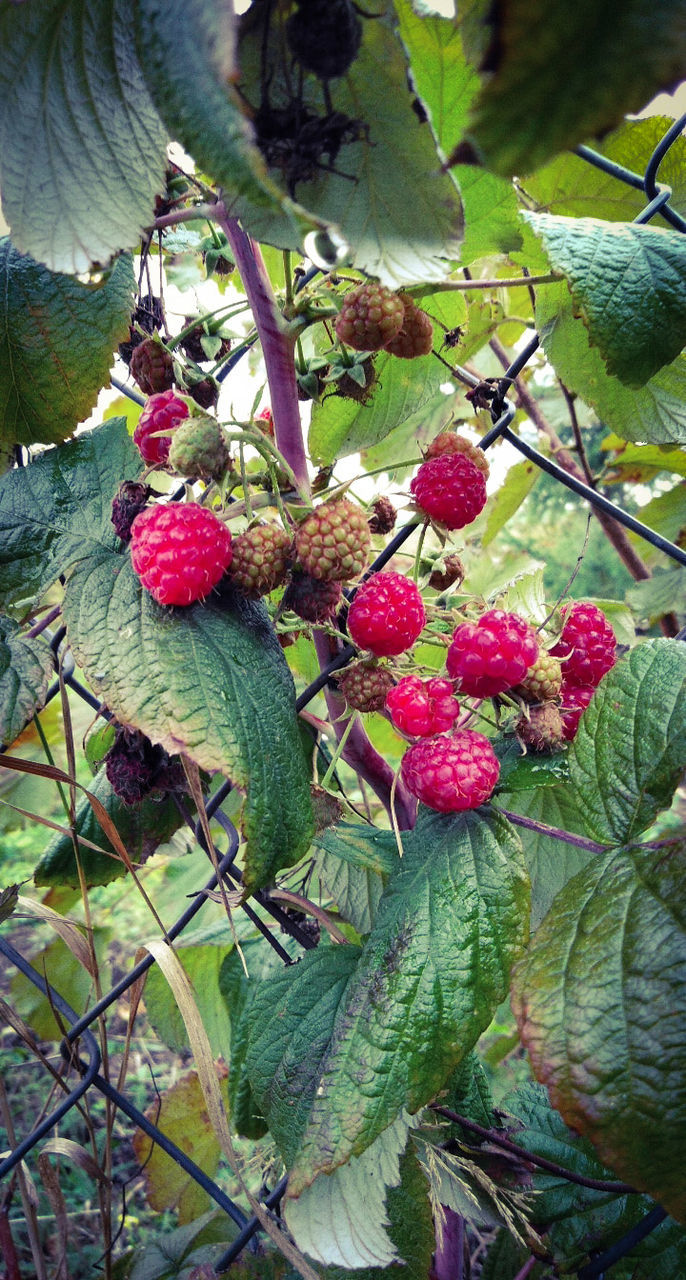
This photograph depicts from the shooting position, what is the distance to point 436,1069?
417 mm

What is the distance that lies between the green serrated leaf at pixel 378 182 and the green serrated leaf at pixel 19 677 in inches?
14.2

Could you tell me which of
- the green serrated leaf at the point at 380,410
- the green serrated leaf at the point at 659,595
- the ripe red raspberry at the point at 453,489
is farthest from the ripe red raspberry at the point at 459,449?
the green serrated leaf at the point at 659,595

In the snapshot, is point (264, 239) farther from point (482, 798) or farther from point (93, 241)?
point (482, 798)

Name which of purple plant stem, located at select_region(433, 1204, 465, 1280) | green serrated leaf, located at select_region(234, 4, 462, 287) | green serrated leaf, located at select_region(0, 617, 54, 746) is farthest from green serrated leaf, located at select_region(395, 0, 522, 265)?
purple plant stem, located at select_region(433, 1204, 465, 1280)

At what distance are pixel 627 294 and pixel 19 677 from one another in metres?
0.46

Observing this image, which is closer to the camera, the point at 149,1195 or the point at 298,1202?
the point at 298,1202

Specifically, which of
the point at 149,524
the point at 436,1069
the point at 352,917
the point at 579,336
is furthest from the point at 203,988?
the point at 579,336

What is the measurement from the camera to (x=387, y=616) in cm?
47

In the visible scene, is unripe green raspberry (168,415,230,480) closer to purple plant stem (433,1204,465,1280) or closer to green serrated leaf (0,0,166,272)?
green serrated leaf (0,0,166,272)

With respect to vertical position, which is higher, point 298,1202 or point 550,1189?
point 298,1202

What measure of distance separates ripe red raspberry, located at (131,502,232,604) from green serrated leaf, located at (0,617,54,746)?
173 mm

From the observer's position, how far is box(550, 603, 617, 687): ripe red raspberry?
21.1 inches

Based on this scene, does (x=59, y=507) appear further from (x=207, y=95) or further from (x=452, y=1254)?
(x=452, y=1254)

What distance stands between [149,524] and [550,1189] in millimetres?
560
